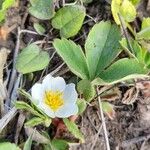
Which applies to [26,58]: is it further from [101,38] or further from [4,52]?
[101,38]

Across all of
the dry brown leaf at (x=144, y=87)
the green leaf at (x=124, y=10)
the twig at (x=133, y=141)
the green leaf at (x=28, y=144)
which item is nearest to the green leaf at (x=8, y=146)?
the green leaf at (x=28, y=144)

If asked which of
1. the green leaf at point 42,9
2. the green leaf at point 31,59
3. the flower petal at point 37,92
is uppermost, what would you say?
the green leaf at point 42,9

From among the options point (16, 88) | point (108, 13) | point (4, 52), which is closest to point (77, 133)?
point (16, 88)

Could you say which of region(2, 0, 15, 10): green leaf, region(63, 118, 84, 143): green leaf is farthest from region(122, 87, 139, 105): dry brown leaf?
region(2, 0, 15, 10): green leaf

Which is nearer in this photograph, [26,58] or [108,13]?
[26,58]

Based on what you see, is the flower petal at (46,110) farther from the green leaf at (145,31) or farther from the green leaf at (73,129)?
the green leaf at (145,31)

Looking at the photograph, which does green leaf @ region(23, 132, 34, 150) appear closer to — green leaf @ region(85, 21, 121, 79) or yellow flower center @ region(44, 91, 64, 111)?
yellow flower center @ region(44, 91, 64, 111)
